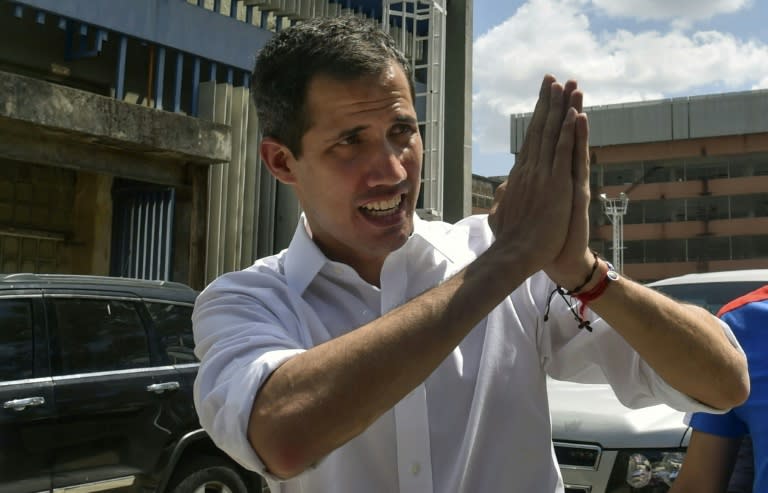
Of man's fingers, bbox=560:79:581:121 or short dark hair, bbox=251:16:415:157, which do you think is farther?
short dark hair, bbox=251:16:415:157

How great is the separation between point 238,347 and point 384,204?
43cm

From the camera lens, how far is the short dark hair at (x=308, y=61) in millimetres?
1786

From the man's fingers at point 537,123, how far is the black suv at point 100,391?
11.7 ft

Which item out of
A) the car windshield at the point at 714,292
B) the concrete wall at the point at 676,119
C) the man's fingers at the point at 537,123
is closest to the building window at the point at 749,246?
the concrete wall at the point at 676,119

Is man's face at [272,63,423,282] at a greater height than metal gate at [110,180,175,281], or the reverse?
metal gate at [110,180,175,281]

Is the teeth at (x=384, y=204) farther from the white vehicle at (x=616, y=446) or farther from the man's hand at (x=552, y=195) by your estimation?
the white vehicle at (x=616, y=446)

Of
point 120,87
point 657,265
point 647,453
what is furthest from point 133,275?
point 657,265

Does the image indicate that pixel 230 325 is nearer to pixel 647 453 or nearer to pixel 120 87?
pixel 647 453

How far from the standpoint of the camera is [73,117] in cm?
703

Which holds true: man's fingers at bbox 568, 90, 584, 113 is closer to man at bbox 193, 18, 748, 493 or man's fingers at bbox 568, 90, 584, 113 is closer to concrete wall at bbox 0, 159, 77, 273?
man at bbox 193, 18, 748, 493

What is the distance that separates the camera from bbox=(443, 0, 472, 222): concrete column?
11789 millimetres

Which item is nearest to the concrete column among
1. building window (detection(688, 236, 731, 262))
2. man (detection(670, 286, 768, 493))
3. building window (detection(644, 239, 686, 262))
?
man (detection(670, 286, 768, 493))

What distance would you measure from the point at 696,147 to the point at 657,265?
24.7ft

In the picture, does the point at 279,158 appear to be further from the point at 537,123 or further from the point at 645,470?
the point at 645,470
